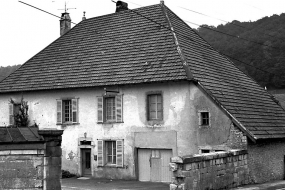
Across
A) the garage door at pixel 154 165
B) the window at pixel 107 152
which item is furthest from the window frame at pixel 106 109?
the garage door at pixel 154 165

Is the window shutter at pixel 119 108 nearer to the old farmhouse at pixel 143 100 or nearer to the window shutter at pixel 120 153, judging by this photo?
the old farmhouse at pixel 143 100

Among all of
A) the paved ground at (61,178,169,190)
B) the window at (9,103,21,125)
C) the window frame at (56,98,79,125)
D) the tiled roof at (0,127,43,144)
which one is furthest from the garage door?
the tiled roof at (0,127,43,144)

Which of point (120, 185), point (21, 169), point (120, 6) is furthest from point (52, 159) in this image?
point (120, 6)

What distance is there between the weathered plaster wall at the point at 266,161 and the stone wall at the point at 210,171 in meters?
0.72

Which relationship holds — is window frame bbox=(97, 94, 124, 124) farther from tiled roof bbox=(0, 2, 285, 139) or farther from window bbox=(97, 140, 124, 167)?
window bbox=(97, 140, 124, 167)

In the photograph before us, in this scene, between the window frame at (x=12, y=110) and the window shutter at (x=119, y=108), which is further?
the window frame at (x=12, y=110)

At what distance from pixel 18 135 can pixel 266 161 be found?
1393cm

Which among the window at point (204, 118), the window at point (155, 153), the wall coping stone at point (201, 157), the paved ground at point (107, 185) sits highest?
the window at point (204, 118)

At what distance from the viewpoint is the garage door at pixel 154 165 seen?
69.9 ft

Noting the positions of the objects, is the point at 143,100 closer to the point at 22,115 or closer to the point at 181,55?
the point at 181,55

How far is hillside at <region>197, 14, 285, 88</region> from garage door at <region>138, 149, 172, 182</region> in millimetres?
21111

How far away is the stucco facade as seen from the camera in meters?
20.2

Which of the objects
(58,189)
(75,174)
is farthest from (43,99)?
(58,189)

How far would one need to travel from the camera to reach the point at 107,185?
20.4 meters
